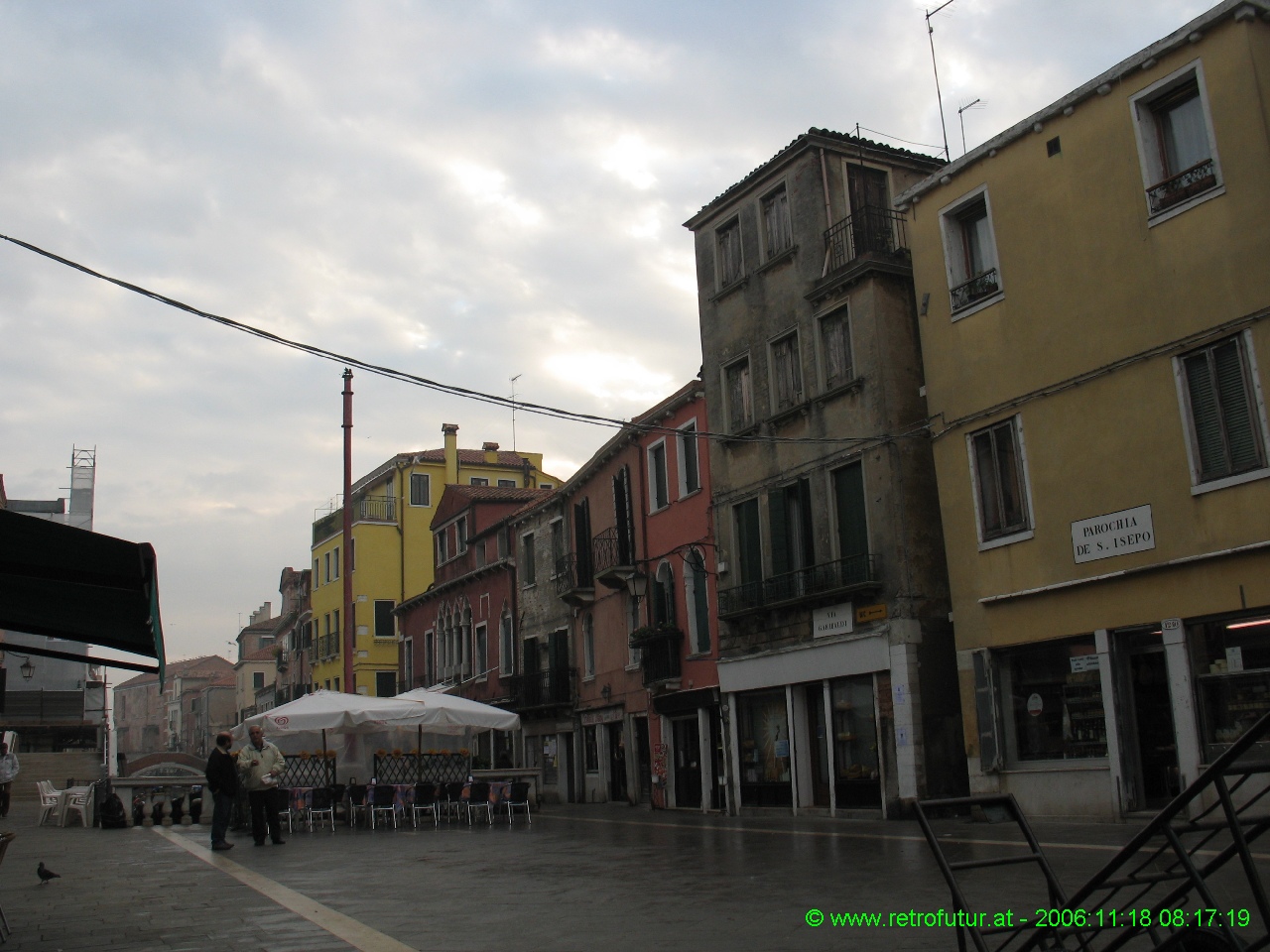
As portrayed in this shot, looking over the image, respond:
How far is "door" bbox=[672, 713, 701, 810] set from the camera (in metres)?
26.8

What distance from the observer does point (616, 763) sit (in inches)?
1258

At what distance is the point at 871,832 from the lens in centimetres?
1756

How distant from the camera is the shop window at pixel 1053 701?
56.9ft

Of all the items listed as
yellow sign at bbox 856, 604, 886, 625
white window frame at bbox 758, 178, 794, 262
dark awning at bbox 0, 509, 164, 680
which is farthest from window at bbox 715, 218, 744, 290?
dark awning at bbox 0, 509, 164, 680

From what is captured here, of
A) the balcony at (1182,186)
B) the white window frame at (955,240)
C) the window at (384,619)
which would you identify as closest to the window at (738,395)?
the white window frame at (955,240)

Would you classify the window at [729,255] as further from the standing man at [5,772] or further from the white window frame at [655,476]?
the standing man at [5,772]

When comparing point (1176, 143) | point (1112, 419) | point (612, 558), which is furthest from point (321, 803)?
point (1176, 143)

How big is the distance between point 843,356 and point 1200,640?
28.8 ft

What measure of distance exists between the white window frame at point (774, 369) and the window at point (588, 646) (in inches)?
457

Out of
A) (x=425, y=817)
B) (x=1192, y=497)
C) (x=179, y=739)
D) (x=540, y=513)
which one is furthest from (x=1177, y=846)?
(x=179, y=739)

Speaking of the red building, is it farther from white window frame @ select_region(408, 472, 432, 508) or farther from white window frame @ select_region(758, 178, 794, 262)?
white window frame @ select_region(758, 178, 794, 262)

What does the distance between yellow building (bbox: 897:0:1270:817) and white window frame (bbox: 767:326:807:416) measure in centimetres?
347

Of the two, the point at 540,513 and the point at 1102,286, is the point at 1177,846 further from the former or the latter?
the point at 540,513

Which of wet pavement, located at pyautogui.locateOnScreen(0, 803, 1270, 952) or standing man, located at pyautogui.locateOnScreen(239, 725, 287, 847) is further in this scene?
standing man, located at pyautogui.locateOnScreen(239, 725, 287, 847)
